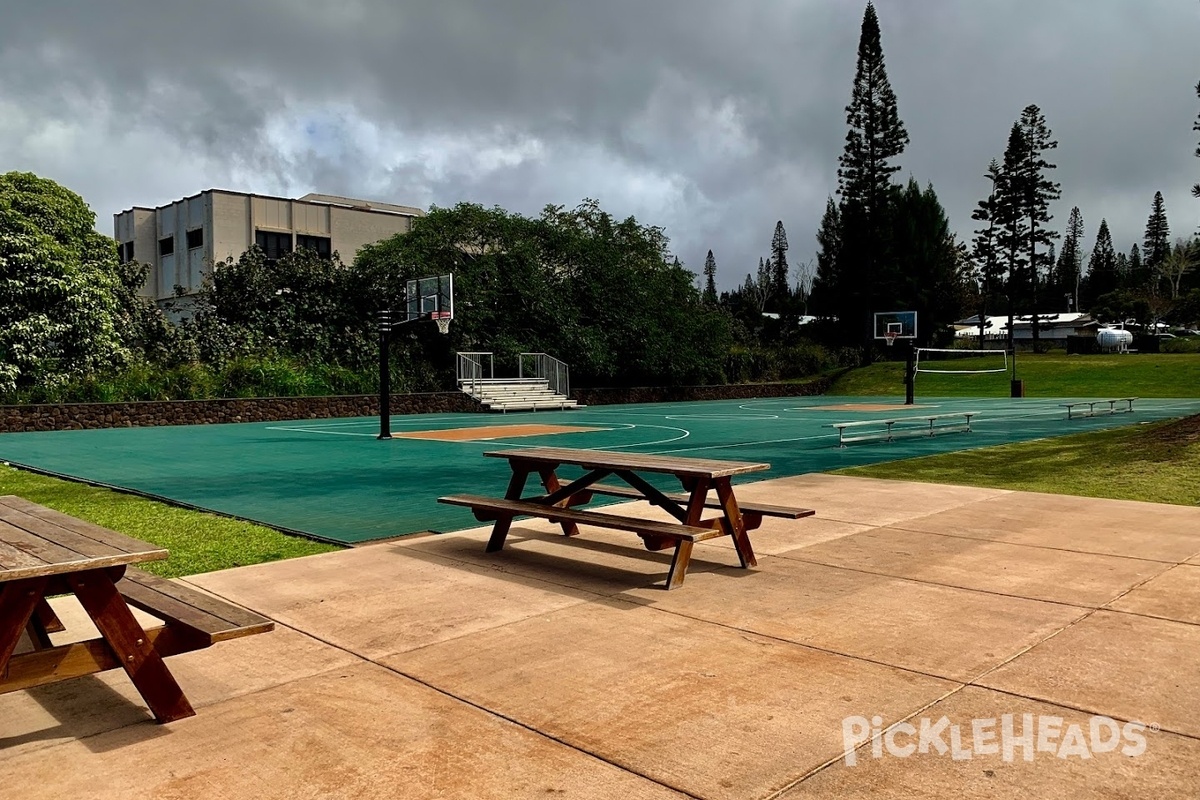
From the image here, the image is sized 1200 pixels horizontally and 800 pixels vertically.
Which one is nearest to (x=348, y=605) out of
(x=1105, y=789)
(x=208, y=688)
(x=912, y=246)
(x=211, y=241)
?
(x=208, y=688)

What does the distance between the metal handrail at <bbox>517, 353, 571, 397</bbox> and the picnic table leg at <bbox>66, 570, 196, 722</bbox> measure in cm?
3144

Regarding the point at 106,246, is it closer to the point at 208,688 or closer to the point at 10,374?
the point at 10,374

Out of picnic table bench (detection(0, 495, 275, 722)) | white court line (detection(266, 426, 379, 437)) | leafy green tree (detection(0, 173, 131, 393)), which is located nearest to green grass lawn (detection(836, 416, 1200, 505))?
picnic table bench (detection(0, 495, 275, 722))

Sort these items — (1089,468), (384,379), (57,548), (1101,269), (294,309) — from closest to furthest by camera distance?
(57,548), (1089,468), (384,379), (294,309), (1101,269)

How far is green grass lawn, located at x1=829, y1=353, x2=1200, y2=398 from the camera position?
40.2 metres

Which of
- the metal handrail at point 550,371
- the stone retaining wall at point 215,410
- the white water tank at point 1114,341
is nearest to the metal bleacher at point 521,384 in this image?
the metal handrail at point 550,371

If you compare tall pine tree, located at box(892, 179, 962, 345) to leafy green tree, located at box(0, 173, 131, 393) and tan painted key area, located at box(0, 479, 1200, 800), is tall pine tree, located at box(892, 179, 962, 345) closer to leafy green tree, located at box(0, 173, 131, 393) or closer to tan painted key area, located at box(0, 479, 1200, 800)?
leafy green tree, located at box(0, 173, 131, 393)

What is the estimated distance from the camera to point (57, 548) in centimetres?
347

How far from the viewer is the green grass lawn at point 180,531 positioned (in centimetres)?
666

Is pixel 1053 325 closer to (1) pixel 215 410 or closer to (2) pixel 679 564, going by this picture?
(1) pixel 215 410

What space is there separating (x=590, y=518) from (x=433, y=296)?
64.8 feet

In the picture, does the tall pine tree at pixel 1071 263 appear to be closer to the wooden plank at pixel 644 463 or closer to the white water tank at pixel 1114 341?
the white water tank at pixel 1114 341

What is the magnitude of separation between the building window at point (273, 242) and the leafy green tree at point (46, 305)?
19709mm

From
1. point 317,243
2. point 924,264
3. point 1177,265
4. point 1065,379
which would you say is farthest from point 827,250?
point 317,243
